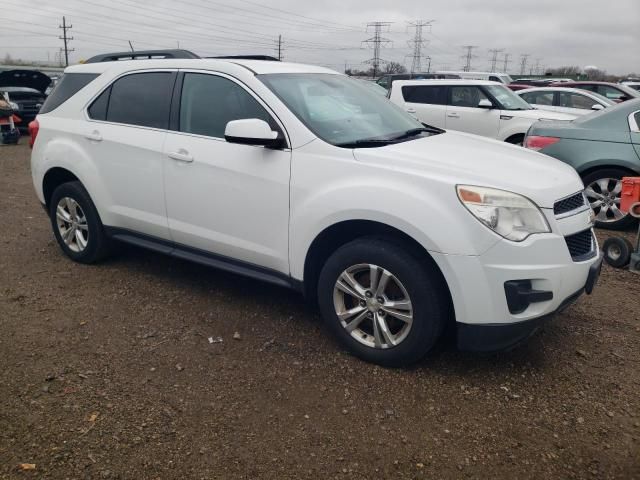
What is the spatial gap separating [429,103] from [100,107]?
754 cm

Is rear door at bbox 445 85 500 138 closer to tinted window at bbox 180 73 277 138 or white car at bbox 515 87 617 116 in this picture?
white car at bbox 515 87 617 116

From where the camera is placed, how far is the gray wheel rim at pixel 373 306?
305cm

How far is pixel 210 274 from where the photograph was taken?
4.69 meters

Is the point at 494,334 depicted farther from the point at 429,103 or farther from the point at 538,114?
the point at 429,103

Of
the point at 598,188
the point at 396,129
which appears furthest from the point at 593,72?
the point at 396,129

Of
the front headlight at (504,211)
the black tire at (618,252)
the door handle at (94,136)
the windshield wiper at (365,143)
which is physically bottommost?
the black tire at (618,252)

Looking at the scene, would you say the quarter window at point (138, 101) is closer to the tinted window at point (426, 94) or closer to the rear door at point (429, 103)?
the rear door at point (429, 103)

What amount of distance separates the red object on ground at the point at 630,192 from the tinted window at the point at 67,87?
188 inches

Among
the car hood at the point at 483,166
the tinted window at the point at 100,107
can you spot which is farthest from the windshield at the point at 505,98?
the tinted window at the point at 100,107

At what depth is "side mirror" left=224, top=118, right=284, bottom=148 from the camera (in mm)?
3268

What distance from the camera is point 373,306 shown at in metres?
3.13

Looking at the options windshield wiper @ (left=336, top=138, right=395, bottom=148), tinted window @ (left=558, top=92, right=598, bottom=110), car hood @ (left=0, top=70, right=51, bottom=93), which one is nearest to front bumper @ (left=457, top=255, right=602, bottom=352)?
windshield wiper @ (left=336, top=138, right=395, bottom=148)

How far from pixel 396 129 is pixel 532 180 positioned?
45.3 inches

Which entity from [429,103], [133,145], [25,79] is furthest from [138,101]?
[25,79]
